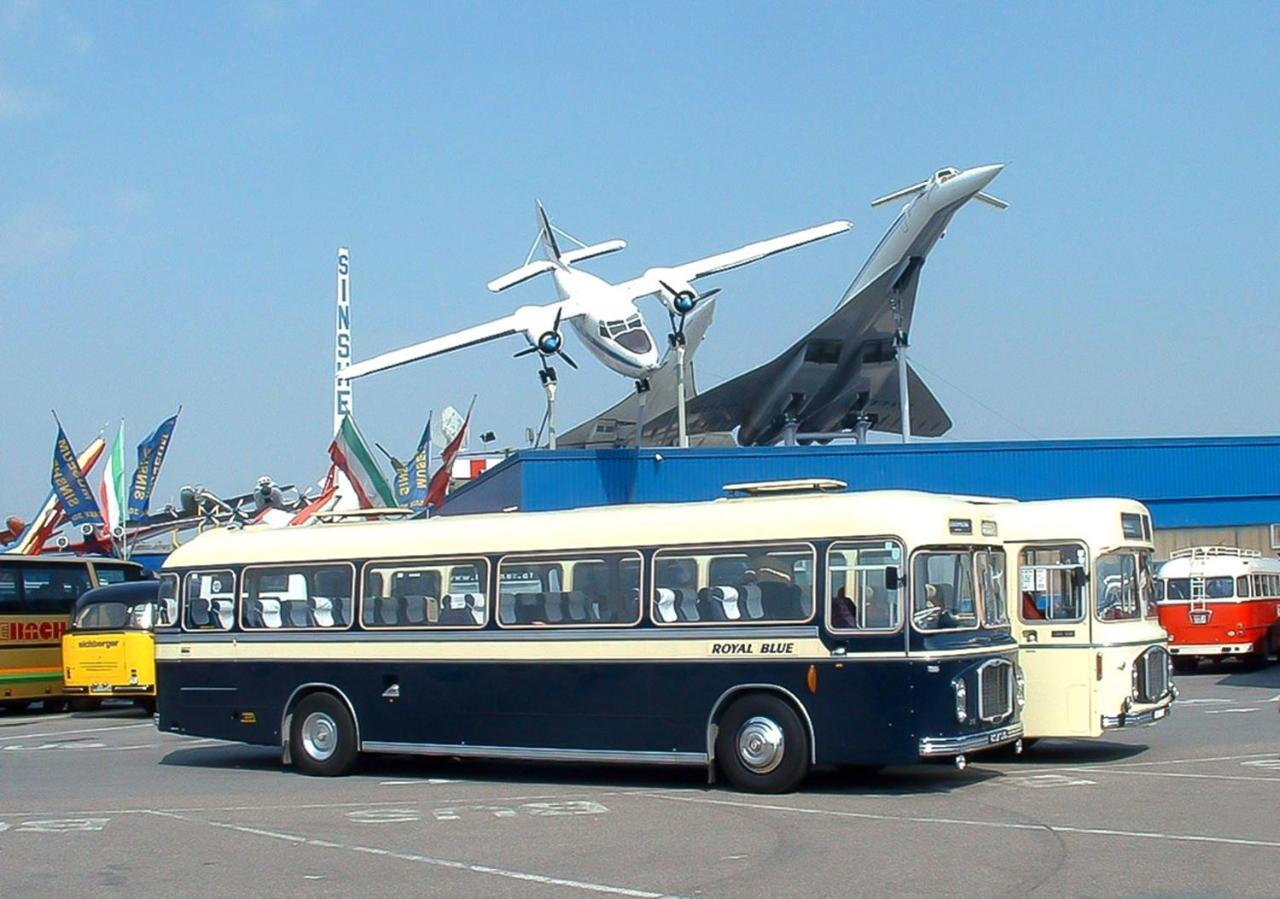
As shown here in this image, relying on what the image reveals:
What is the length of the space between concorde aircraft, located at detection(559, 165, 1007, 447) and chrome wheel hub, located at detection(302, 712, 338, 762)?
4402cm

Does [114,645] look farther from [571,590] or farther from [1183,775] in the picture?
[1183,775]

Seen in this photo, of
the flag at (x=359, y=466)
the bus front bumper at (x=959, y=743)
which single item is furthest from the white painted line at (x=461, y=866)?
the flag at (x=359, y=466)

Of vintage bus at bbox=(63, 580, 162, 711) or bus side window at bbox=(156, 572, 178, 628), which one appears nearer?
bus side window at bbox=(156, 572, 178, 628)

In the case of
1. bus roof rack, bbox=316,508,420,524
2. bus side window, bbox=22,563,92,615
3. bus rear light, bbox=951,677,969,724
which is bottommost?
bus rear light, bbox=951,677,969,724

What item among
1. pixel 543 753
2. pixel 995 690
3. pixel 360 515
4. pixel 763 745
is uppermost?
pixel 360 515

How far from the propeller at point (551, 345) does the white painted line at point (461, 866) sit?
125 ft

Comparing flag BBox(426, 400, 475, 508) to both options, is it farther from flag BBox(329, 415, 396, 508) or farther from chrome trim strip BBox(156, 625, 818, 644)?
chrome trim strip BBox(156, 625, 818, 644)

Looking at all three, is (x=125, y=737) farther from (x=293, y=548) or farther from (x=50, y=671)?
(x=293, y=548)

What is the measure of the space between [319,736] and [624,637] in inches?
143

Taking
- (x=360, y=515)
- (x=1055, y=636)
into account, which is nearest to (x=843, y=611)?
(x=1055, y=636)

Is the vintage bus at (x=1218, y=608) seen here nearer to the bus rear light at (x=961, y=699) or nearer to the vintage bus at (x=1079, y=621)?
the vintage bus at (x=1079, y=621)

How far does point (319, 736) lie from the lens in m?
14.9

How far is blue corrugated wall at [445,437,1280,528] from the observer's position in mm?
41844

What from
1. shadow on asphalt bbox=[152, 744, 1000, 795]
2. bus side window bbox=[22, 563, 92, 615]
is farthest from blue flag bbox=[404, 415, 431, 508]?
shadow on asphalt bbox=[152, 744, 1000, 795]
